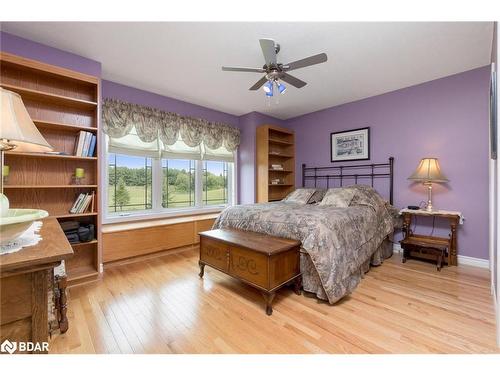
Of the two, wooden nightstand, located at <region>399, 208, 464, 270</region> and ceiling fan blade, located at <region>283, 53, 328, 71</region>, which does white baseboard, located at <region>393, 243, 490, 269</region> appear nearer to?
wooden nightstand, located at <region>399, 208, 464, 270</region>

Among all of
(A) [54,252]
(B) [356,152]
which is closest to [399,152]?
(B) [356,152]

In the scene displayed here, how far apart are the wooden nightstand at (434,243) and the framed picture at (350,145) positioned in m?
1.22

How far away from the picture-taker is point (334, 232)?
7.07ft

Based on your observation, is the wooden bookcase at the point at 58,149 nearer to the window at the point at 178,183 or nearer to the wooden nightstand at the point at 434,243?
the window at the point at 178,183

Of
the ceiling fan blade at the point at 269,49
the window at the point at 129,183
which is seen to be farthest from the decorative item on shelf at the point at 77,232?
the ceiling fan blade at the point at 269,49

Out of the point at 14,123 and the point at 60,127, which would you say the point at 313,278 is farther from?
the point at 60,127

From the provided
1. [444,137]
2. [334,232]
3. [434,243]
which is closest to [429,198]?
[434,243]

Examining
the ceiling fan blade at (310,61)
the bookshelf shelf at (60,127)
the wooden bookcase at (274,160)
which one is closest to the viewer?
the ceiling fan blade at (310,61)

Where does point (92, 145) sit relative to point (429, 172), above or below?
above

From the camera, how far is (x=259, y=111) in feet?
14.8

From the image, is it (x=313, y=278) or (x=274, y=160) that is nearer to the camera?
(x=313, y=278)

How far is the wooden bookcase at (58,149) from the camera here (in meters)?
2.24

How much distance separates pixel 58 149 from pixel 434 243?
4.63 m
